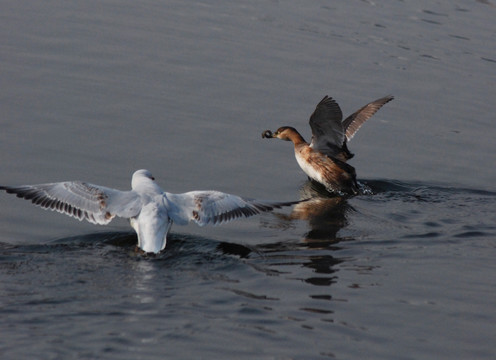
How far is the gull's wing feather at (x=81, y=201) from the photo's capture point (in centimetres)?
907

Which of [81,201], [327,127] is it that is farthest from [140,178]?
[327,127]

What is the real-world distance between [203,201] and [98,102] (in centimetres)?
386

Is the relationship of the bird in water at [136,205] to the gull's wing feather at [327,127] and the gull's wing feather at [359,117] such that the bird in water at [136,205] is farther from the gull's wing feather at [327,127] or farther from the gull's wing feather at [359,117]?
the gull's wing feather at [359,117]

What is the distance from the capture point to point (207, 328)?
6.98m

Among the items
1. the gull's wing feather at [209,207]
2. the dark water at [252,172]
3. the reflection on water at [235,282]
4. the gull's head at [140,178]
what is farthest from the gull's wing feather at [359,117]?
the gull's head at [140,178]

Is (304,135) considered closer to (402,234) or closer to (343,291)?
(402,234)

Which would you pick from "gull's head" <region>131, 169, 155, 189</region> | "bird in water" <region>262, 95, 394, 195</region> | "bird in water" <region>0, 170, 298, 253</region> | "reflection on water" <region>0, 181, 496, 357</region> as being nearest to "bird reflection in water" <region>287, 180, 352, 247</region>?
"reflection on water" <region>0, 181, 496, 357</region>

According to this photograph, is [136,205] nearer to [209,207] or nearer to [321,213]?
[209,207]

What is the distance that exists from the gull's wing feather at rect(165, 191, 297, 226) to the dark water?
280mm

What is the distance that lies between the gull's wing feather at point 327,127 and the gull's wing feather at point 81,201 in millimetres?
3657

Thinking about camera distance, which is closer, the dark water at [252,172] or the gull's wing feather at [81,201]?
the dark water at [252,172]

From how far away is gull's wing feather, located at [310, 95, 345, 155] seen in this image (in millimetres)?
11844

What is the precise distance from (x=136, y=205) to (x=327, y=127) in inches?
160

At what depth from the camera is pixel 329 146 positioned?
12727mm
